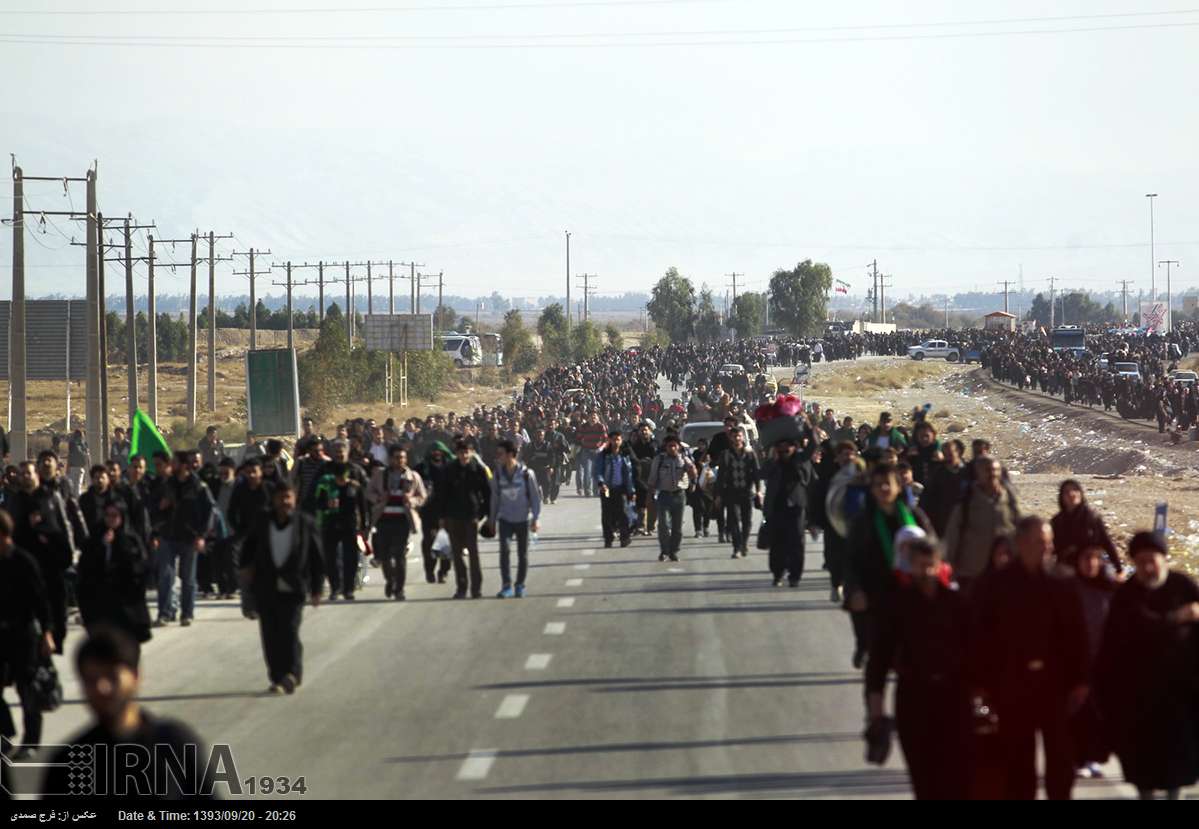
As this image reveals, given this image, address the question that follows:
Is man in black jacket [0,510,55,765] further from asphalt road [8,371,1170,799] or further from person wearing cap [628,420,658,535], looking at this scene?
person wearing cap [628,420,658,535]

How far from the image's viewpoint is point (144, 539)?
15.7 m

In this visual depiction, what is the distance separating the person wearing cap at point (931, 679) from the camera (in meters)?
8.20

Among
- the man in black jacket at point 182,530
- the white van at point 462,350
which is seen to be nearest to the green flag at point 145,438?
the man in black jacket at point 182,530

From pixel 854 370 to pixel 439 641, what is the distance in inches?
3765

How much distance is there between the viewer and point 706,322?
631 ft

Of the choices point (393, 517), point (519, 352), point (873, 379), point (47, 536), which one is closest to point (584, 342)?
point (519, 352)

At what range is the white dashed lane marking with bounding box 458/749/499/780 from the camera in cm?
1023

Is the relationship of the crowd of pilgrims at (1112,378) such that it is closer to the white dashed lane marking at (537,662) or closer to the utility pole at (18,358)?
the utility pole at (18,358)

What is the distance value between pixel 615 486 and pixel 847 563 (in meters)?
13.8

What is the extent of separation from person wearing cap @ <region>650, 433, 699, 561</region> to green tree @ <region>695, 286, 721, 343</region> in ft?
543

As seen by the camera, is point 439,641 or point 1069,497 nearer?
point 1069,497

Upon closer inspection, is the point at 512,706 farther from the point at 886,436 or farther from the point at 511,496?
the point at 886,436

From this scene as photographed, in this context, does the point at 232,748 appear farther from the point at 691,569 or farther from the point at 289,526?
the point at 691,569

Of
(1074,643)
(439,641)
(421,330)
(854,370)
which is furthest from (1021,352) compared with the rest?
(1074,643)
